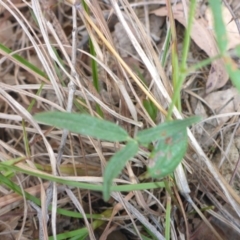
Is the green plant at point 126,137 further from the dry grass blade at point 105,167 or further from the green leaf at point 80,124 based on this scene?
the dry grass blade at point 105,167

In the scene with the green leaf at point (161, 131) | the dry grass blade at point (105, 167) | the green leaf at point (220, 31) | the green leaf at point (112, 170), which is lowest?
the dry grass blade at point (105, 167)

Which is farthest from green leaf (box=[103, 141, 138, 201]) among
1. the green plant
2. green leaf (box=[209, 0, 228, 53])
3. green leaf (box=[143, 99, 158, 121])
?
green leaf (box=[143, 99, 158, 121])

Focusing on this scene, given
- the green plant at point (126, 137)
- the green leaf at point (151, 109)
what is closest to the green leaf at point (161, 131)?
the green plant at point (126, 137)

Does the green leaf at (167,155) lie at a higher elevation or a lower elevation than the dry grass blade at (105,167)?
higher

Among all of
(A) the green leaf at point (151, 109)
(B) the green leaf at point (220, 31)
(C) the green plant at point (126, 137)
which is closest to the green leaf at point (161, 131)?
(C) the green plant at point (126, 137)

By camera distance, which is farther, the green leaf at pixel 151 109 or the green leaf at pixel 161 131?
the green leaf at pixel 151 109

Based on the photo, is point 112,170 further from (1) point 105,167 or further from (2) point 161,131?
(1) point 105,167

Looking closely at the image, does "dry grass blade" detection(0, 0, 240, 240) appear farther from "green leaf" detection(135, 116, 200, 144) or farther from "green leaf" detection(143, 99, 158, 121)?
"green leaf" detection(135, 116, 200, 144)

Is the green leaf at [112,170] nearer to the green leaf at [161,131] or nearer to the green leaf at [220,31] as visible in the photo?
the green leaf at [161,131]
